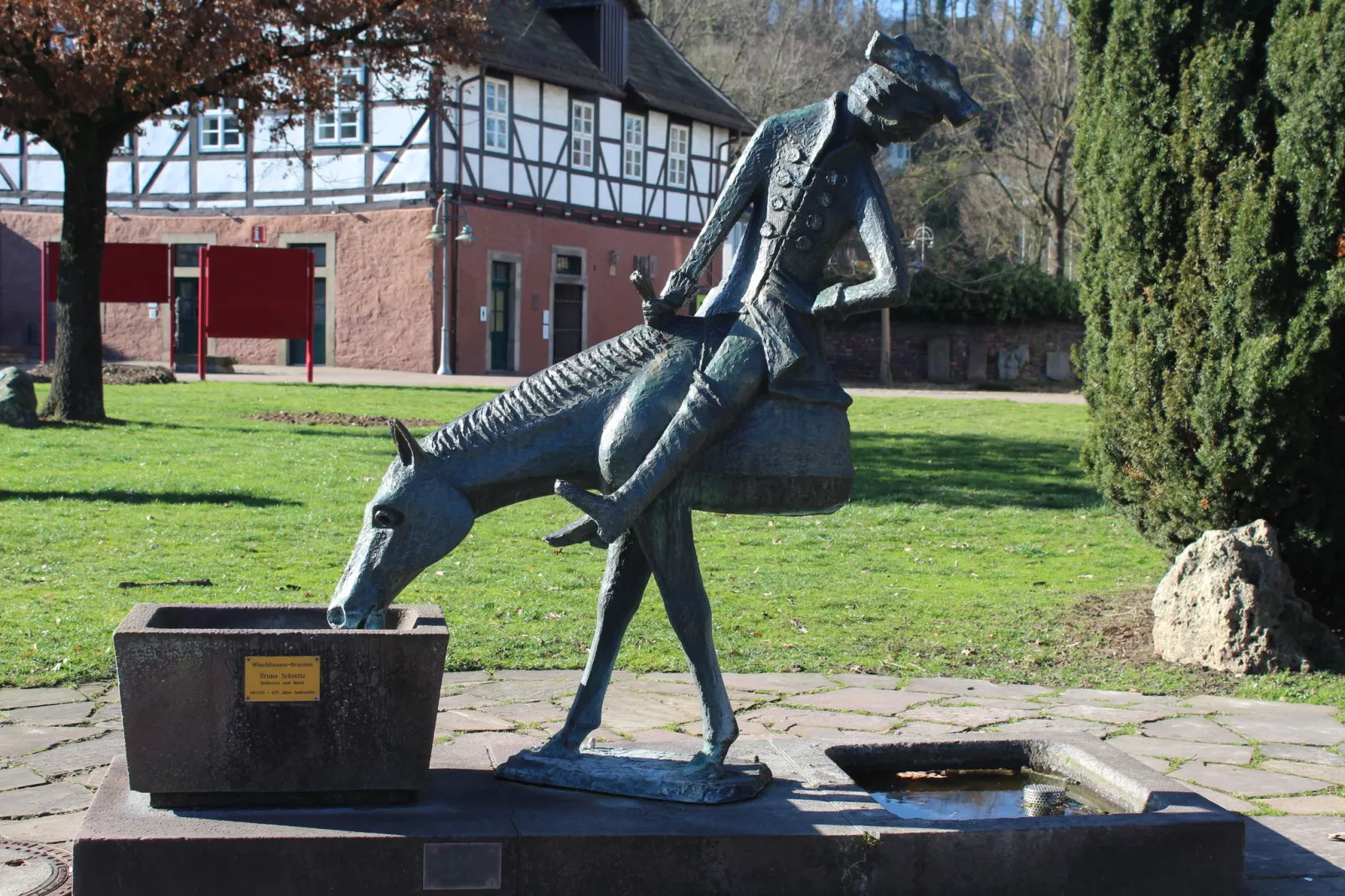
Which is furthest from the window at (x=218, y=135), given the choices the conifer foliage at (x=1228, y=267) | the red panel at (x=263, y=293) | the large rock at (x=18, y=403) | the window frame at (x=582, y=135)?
the conifer foliage at (x=1228, y=267)

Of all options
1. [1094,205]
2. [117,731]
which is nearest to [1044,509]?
[1094,205]

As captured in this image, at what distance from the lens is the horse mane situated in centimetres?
429

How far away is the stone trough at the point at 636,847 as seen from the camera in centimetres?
370

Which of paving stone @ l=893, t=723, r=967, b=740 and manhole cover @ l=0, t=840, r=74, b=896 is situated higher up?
manhole cover @ l=0, t=840, r=74, b=896

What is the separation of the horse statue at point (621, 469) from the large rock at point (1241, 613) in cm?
380

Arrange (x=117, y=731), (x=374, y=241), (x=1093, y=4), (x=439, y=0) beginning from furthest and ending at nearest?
(x=374, y=241) → (x=439, y=0) → (x=1093, y=4) → (x=117, y=731)

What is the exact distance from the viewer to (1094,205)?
28.4ft

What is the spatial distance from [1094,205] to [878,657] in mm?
3132

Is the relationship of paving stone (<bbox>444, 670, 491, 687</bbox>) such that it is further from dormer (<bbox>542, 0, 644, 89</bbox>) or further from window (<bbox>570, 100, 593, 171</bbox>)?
dormer (<bbox>542, 0, 644, 89</bbox>)

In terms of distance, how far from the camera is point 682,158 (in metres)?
35.2

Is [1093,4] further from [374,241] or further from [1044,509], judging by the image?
[374,241]

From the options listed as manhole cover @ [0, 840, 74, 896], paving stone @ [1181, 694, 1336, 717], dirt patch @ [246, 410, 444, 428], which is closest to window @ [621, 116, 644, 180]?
dirt patch @ [246, 410, 444, 428]

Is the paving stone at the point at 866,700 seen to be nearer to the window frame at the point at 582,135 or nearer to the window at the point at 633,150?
the window frame at the point at 582,135

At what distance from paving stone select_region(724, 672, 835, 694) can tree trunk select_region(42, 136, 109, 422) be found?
454 inches
